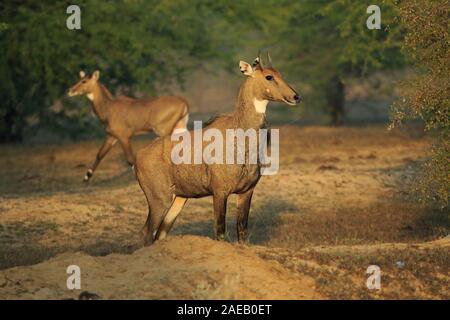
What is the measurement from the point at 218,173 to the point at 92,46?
12.2 m

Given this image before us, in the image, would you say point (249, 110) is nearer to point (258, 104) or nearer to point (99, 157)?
point (258, 104)

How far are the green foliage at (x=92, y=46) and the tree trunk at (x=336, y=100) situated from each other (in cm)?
487

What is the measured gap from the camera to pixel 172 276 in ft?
28.6

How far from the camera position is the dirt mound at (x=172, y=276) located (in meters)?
8.36

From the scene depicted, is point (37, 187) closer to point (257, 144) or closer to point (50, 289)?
point (257, 144)

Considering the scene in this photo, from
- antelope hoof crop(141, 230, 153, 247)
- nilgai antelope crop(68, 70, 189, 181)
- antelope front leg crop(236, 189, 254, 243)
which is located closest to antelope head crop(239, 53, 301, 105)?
antelope front leg crop(236, 189, 254, 243)

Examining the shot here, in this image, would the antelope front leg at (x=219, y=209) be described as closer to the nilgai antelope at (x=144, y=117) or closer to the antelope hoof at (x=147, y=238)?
the antelope hoof at (x=147, y=238)

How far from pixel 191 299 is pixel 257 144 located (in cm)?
277

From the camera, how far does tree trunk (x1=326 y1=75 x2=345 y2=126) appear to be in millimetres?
29609

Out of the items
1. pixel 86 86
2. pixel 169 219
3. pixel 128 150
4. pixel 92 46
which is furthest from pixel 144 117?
pixel 169 219

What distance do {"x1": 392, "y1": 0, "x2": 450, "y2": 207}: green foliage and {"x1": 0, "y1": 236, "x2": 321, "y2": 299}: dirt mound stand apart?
3.40 m

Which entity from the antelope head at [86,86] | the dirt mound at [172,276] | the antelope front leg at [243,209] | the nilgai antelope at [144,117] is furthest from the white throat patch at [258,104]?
the antelope head at [86,86]

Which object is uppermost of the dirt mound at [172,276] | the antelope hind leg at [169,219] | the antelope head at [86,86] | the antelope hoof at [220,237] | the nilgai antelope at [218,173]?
the antelope head at [86,86]

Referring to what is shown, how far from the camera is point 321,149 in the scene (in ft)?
75.8
